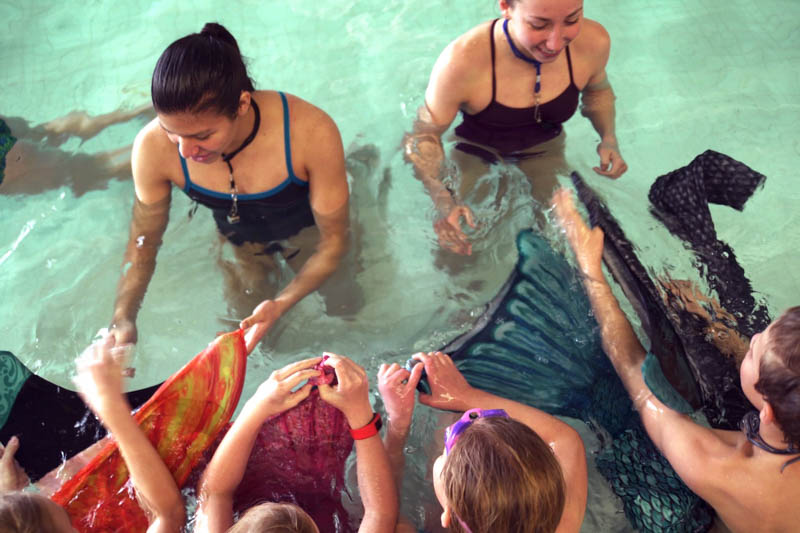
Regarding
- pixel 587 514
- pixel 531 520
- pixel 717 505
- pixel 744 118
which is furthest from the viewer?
pixel 744 118

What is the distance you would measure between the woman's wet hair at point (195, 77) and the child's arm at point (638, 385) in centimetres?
123

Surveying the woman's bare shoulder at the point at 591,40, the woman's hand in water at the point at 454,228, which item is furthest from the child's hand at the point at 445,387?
the woman's bare shoulder at the point at 591,40

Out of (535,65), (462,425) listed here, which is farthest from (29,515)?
(535,65)

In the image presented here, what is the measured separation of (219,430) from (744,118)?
3309 mm

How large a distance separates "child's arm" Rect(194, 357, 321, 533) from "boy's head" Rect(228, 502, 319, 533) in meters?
0.41

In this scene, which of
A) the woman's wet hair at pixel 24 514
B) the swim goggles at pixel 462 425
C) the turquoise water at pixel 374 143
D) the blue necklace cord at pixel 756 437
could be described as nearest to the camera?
the woman's wet hair at pixel 24 514

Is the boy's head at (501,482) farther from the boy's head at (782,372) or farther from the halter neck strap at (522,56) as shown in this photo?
the halter neck strap at (522,56)

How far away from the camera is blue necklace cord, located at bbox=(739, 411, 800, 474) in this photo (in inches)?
67.6

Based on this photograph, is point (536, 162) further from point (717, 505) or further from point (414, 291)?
point (717, 505)

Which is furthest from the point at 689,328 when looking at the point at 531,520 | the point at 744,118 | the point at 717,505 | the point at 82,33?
the point at 82,33

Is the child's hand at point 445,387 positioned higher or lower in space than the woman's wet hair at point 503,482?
lower

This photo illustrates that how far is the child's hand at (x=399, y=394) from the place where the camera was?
6.72ft

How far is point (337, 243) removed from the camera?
103 inches

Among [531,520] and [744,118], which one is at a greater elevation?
[531,520]
